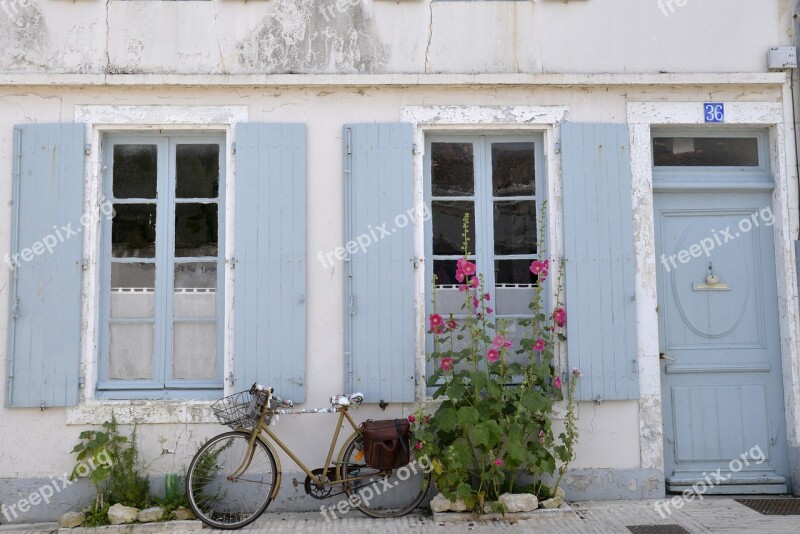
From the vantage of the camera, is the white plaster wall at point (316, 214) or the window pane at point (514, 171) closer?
the white plaster wall at point (316, 214)

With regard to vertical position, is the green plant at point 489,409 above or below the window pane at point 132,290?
below

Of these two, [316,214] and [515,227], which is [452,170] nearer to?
[515,227]

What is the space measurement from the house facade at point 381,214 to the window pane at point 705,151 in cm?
3

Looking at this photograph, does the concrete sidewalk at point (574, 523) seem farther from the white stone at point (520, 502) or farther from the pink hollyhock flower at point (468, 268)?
the pink hollyhock flower at point (468, 268)

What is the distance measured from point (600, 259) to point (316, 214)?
221 centimetres

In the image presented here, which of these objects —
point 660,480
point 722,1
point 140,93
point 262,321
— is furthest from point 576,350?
point 140,93

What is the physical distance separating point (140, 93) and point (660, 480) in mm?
4972

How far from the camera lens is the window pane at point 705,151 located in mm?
6016

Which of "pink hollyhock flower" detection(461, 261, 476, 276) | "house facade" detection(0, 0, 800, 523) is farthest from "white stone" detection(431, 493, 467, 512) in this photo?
"pink hollyhock flower" detection(461, 261, 476, 276)

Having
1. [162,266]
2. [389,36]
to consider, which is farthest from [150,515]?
[389,36]

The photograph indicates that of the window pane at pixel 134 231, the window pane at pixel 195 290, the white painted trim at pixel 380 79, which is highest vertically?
the white painted trim at pixel 380 79

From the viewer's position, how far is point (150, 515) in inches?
203

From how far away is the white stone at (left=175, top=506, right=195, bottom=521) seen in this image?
5230mm

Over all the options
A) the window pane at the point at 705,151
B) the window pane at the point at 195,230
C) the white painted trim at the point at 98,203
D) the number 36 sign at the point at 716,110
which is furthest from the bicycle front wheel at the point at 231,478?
the number 36 sign at the point at 716,110
